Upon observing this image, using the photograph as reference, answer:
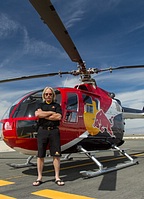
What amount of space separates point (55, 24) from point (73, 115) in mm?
3149

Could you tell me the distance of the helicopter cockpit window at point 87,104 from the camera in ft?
27.5

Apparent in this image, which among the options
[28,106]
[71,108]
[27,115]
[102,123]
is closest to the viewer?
[27,115]

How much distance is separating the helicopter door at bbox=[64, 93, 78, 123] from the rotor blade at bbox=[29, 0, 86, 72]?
127 cm

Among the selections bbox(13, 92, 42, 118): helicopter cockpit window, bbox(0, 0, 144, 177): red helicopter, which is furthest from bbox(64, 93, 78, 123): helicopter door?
bbox(13, 92, 42, 118): helicopter cockpit window

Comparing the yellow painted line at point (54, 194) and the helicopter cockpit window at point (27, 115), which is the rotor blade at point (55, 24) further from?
the yellow painted line at point (54, 194)

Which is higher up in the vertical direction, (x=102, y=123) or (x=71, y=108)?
(x=71, y=108)

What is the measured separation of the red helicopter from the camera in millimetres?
6600

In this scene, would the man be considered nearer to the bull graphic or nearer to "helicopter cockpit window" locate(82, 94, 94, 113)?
"helicopter cockpit window" locate(82, 94, 94, 113)

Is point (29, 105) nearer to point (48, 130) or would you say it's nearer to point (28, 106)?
point (28, 106)

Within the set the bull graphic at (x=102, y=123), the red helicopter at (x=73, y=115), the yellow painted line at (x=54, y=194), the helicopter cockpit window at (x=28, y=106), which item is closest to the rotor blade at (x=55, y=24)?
the red helicopter at (x=73, y=115)

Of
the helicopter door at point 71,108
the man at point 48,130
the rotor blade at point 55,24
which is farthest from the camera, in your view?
the helicopter door at point 71,108

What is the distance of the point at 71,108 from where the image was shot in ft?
25.5

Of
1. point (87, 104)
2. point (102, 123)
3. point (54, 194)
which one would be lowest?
point (54, 194)

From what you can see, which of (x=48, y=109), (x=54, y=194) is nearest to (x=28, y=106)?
(x=48, y=109)
